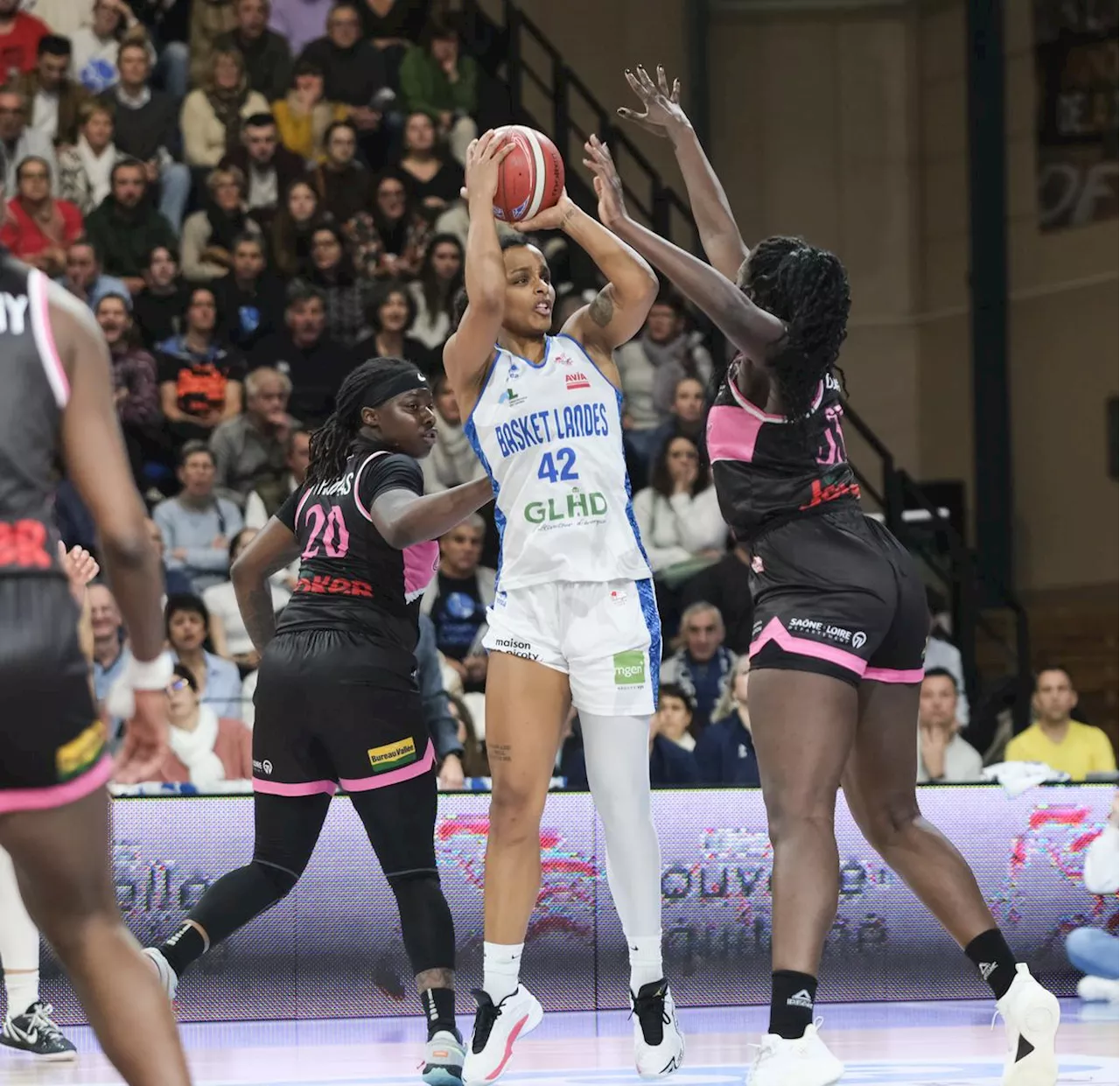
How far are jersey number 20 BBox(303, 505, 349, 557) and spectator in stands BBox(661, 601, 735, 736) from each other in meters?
4.34

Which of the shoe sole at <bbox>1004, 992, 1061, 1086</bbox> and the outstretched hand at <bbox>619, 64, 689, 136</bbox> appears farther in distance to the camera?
the outstretched hand at <bbox>619, 64, 689, 136</bbox>

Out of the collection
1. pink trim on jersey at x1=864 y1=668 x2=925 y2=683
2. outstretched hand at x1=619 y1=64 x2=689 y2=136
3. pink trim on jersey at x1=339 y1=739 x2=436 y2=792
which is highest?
outstretched hand at x1=619 y1=64 x2=689 y2=136

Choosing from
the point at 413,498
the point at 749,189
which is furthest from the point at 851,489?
the point at 749,189

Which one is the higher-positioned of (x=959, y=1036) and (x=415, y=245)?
(x=415, y=245)

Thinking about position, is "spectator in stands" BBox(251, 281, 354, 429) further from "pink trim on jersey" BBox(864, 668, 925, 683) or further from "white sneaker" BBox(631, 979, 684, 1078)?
"pink trim on jersey" BBox(864, 668, 925, 683)

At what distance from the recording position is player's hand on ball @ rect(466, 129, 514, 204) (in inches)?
206

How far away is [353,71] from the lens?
42.1 ft

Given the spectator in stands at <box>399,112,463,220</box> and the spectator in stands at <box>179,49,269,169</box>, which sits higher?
the spectator in stands at <box>179,49,269,169</box>

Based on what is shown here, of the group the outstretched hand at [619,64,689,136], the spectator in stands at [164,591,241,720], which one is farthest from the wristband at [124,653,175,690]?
the spectator in stands at [164,591,241,720]

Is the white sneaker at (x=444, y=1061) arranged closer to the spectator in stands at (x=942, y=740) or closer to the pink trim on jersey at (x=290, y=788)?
the pink trim on jersey at (x=290, y=788)

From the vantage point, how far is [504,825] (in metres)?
5.14

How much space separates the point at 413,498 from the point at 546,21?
1170 centimetres

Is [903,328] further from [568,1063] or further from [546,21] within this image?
[568,1063]

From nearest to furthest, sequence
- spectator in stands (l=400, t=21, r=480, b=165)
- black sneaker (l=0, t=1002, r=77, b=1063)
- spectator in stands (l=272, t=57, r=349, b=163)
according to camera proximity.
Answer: black sneaker (l=0, t=1002, r=77, b=1063) < spectator in stands (l=272, t=57, r=349, b=163) < spectator in stands (l=400, t=21, r=480, b=165)
